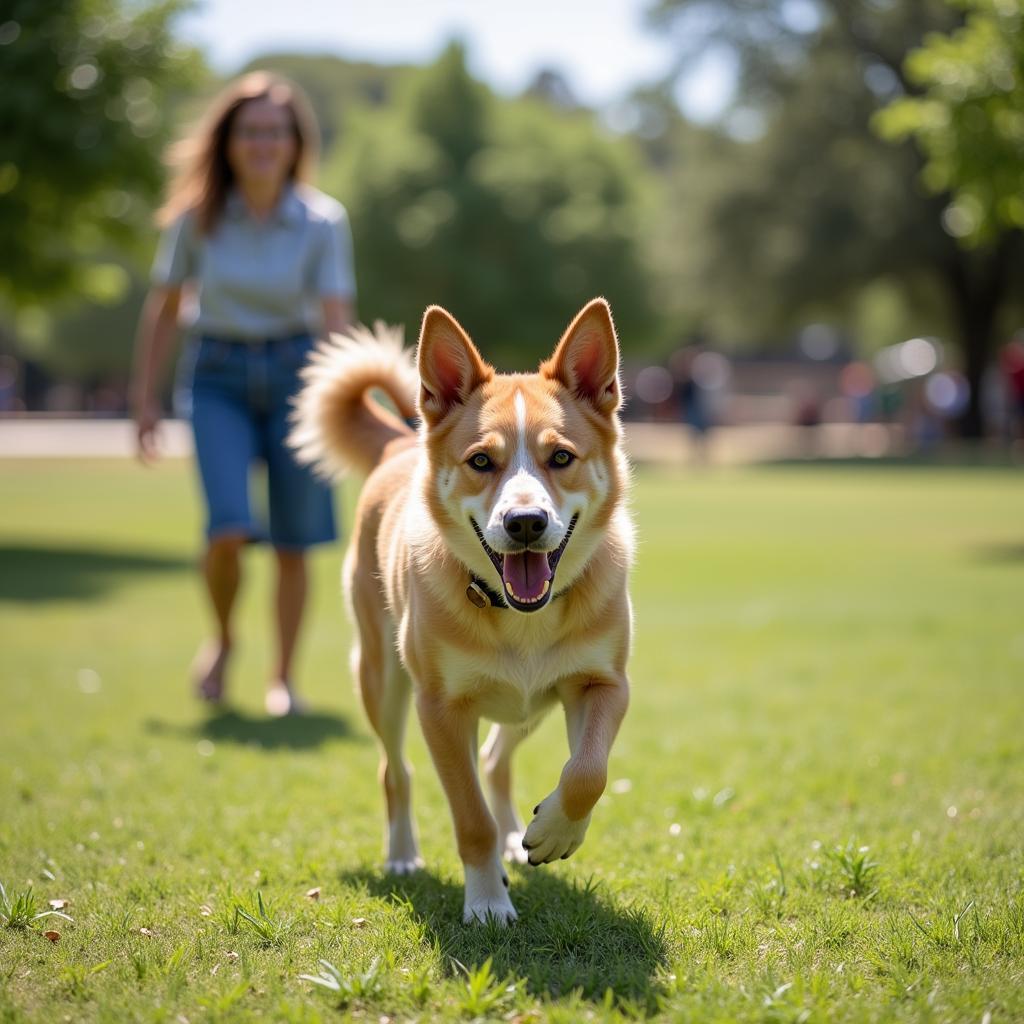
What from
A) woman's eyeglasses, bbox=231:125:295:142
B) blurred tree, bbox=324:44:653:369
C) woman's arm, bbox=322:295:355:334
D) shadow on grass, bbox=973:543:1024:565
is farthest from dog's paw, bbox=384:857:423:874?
blurred tree, bbox=324:44:653:369

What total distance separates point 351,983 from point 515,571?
1328mm

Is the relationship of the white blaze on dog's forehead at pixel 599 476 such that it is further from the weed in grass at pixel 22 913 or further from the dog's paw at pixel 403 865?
the weed in grass at pixel 22 913

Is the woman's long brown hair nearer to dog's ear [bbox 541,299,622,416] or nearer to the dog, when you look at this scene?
the dog

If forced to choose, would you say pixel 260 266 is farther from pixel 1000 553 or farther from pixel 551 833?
pixel 1000 553

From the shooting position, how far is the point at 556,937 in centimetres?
390

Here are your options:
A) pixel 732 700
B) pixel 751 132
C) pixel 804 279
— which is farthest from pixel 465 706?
pixel 751 132

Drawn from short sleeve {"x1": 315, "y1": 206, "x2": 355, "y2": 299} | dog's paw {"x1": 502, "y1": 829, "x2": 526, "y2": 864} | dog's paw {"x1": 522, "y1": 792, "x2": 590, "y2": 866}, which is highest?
short sleeve {"x1": 315, "y1": 206, "x2": 355, "y2": 299}

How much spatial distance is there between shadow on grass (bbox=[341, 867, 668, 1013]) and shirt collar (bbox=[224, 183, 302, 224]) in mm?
4264

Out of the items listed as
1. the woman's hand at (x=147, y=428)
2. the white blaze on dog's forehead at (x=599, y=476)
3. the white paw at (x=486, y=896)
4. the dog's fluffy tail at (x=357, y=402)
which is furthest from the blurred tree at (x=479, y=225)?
the white paw at (x=486, y=896)

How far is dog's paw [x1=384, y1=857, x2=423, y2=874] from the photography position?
480 cm

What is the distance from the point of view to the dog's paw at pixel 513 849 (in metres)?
4.97

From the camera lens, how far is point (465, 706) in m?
4.25

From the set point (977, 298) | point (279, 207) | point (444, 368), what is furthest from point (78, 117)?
point (977, 298)

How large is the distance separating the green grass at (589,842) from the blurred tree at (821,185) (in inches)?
1149
